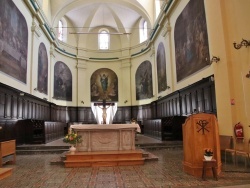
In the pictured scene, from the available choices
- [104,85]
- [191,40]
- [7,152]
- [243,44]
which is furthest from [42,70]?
[243,44]

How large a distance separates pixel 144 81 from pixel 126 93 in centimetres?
261

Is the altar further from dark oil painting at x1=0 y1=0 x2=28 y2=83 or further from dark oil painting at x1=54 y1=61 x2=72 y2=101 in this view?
dark oil painting at x1=54 y1=61 x2=72 y2=101

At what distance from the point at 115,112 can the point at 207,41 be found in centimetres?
1396

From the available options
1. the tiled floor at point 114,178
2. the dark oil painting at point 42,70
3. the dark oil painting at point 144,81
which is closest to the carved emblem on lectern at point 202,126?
the tiled floor at point 114,178

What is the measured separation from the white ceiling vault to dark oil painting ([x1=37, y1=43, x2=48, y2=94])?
3.62 m

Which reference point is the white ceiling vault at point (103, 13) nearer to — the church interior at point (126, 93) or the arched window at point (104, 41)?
the church interior at point (126, 93)

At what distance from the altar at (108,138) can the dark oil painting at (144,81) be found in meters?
12.2

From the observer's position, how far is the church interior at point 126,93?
5.54 meters

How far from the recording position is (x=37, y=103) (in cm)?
1459

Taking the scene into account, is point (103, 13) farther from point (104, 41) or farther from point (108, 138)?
point (108, 138)

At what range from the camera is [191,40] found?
37.9 feet

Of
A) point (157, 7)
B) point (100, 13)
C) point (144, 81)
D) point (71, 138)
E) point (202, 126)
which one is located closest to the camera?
point (202, 126)

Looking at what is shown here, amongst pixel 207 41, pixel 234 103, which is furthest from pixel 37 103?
pixel 234 103

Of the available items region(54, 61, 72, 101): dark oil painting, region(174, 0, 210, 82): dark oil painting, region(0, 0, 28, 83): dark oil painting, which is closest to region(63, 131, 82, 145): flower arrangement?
region(0, 0, 28, 83): dark oil painting
